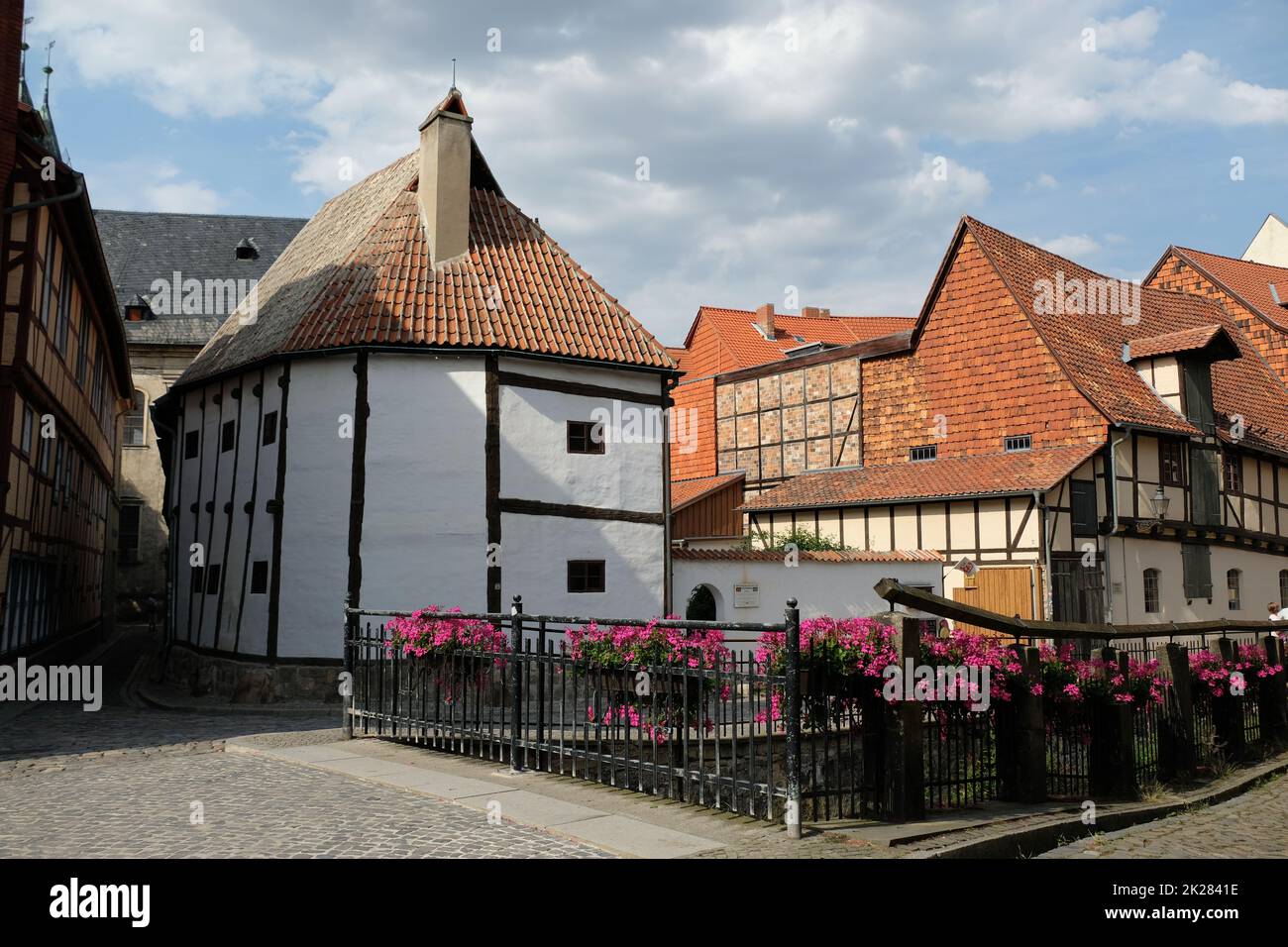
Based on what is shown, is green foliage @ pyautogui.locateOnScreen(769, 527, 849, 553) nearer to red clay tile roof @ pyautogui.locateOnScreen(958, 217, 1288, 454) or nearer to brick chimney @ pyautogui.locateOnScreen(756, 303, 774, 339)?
red clay tile roof @ pyautogui.locateOnScreen(958, 217, 1288, 454)

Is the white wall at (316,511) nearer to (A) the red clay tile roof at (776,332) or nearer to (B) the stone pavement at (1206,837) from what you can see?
(B) the stone pavement at (1206,837)

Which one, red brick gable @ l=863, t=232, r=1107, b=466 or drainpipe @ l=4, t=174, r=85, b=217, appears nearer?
drainpipe @ l=4, t=174, r=85, b=217

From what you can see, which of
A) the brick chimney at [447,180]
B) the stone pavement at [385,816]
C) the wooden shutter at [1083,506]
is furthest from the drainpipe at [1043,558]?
the brick chimney at [447,180]

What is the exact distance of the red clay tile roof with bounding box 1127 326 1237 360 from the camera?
87.4 feet

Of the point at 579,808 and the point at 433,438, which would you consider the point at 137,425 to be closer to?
the point at 433,438

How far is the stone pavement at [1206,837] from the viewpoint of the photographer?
7950 millimetres

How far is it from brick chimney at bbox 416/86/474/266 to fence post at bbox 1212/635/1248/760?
1396cm

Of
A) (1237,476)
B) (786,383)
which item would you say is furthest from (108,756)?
(1237,476)

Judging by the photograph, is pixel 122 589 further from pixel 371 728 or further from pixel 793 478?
pixel 371 728

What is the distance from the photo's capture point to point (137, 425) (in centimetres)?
4266

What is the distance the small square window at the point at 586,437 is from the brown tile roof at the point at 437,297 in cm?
119

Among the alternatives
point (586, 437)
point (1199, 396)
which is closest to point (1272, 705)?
point (586, 437)

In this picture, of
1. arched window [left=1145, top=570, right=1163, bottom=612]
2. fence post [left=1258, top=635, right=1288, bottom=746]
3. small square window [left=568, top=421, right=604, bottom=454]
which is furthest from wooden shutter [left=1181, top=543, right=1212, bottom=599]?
small square window [left=568, top=421, right=604, bottom=454]

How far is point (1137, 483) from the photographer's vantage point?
2514 centimetres
